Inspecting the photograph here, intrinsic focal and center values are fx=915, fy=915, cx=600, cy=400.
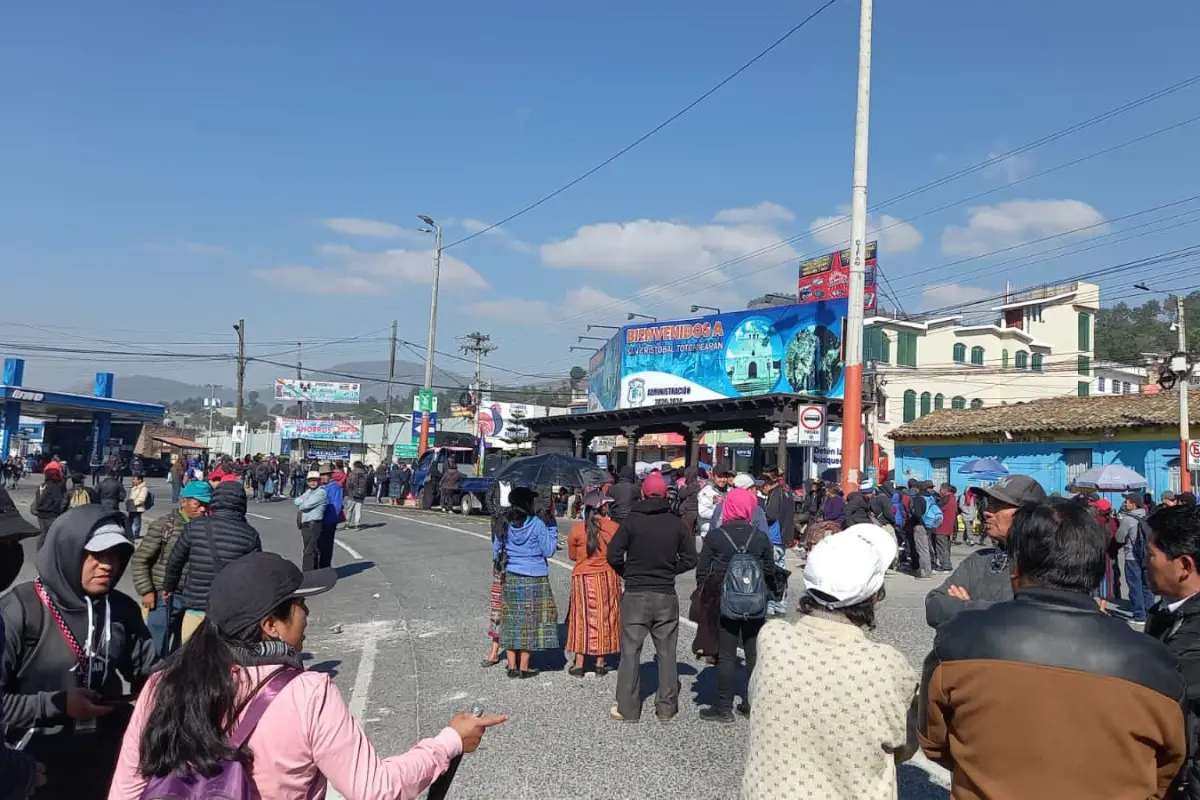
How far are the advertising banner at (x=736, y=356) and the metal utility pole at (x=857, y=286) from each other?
17.4m

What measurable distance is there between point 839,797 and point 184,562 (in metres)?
5.52

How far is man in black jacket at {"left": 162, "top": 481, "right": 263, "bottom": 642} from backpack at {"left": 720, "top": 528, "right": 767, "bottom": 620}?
3384 millimetres

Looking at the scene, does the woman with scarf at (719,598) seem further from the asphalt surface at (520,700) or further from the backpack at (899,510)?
the backpack at (899,510)

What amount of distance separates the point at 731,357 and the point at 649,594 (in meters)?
33.8

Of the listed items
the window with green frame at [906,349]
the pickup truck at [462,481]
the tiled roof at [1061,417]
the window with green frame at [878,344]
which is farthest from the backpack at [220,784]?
the window with green frame at [906,349]

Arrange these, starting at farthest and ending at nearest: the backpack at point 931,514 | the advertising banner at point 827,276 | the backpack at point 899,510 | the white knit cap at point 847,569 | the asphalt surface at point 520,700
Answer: the advertising banner at point 827,276 < the backpack at point 899,510 < the backpack at point 931,514 < the asphalt surface at point 520,700 < the white knit cap at point 847,569

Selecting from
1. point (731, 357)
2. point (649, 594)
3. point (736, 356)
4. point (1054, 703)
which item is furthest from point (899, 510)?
point (731, 357)

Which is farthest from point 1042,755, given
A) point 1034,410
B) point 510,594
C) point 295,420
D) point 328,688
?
point 295,420

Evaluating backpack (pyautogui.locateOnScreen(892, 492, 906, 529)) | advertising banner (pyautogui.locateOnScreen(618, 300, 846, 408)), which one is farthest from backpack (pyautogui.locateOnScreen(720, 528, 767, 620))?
advertising banner (pyautogui.locateOnScreen(618, 300, 846, 408))

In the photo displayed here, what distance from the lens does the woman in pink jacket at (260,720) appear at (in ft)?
7.41

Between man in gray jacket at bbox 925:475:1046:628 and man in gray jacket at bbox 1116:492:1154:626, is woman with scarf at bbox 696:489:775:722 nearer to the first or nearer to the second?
man in gray jacket at bbox 925:475:1046:628

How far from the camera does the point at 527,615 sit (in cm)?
785

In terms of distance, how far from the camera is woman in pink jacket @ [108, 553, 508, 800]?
2260 millimetres

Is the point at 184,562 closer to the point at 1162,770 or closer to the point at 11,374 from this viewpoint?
the point at 1162,770
